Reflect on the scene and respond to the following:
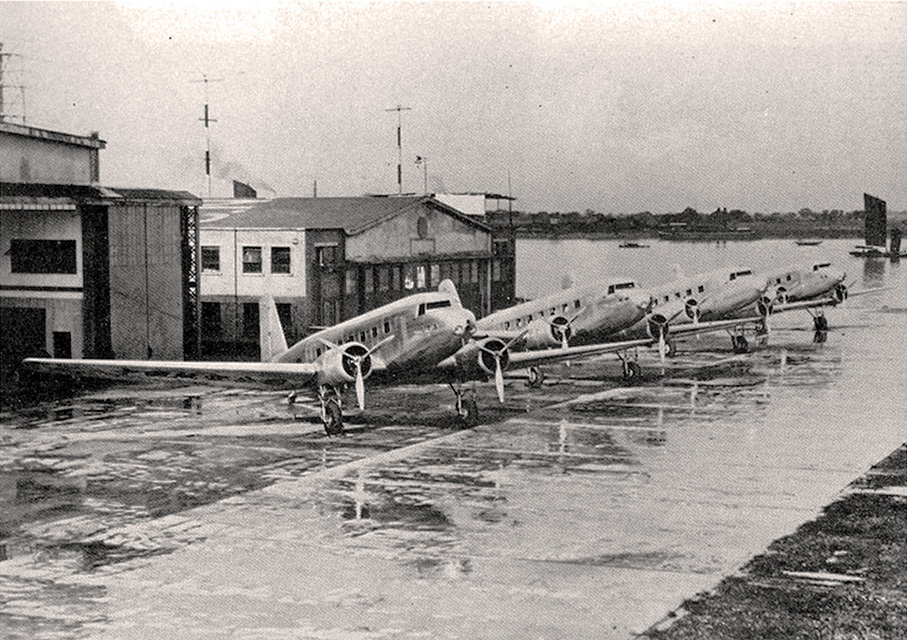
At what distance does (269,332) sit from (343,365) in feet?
21.6

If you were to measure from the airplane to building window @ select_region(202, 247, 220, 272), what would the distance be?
18.1 m

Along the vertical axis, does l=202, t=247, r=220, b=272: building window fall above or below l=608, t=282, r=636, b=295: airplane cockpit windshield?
above

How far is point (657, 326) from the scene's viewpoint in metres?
42.2

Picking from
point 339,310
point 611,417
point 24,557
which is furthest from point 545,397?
point 24,557

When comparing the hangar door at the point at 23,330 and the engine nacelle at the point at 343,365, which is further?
the hangar door at the point at 23,330

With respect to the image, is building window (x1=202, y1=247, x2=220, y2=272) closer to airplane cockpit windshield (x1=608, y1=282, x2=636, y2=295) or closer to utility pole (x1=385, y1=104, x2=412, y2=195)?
utility pole (x1=385, y1=104, x2=412, y2=195)

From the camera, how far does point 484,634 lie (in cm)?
1409

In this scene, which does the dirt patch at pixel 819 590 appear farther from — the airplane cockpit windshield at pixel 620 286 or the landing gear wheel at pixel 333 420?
the airplane cockpit windshield at pixel 620 286

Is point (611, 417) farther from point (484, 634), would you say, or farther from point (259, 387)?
point (484, 634)

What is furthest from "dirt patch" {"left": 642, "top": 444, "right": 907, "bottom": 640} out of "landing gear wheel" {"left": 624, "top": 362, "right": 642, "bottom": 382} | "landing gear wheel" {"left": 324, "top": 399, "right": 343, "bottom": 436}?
"landing gear wheel" {"left": 624, "top": 362, "right": 642, "bottom": 382}

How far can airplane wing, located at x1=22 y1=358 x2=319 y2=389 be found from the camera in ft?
92.1

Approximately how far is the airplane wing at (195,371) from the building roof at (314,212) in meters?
17.0

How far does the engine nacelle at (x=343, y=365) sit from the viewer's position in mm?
27984

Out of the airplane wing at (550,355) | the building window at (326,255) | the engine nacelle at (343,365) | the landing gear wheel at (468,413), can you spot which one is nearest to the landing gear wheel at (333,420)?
the engine nacelle at (343,365)
